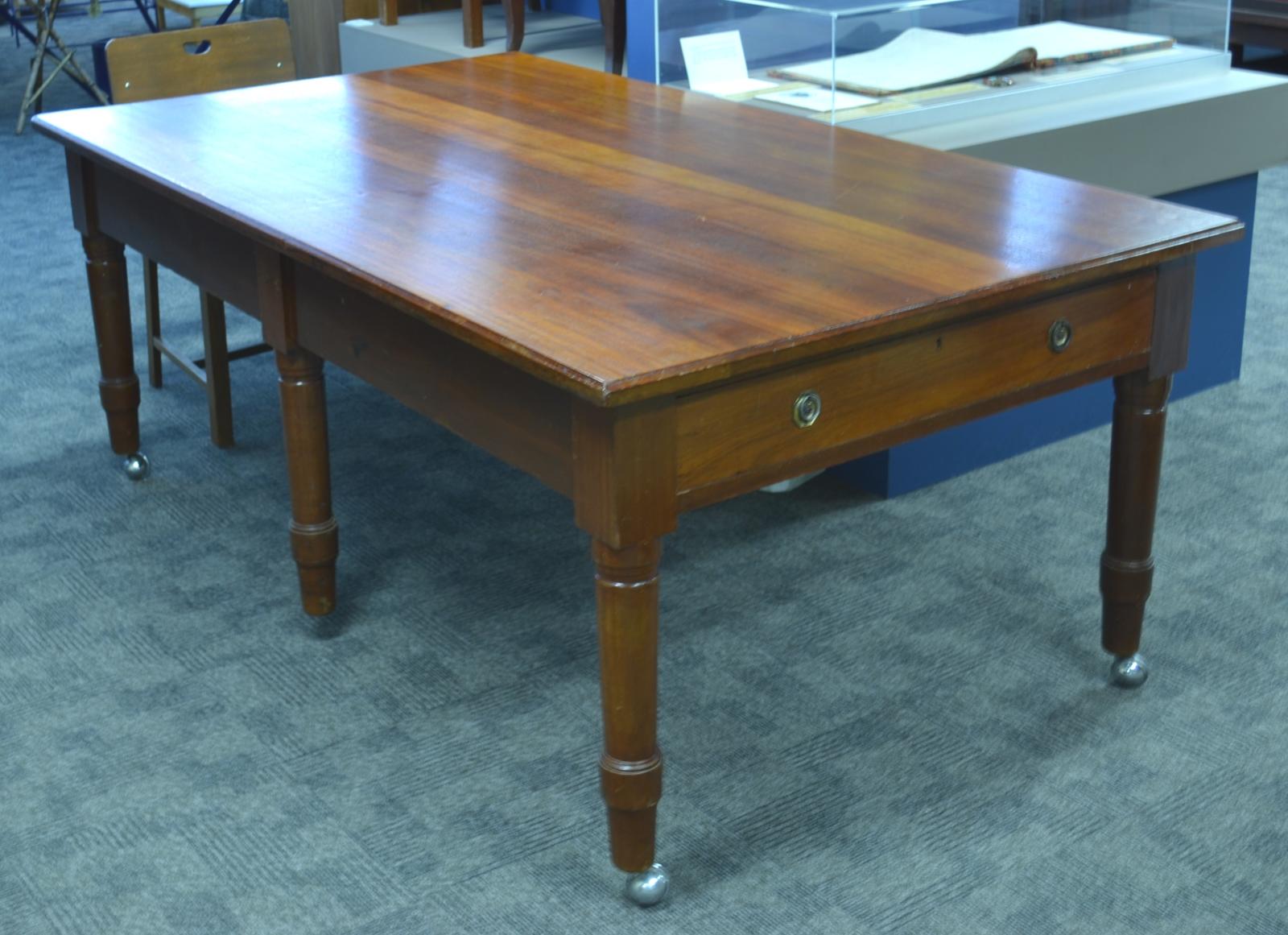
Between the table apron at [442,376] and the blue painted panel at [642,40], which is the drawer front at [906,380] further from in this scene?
the blue painted panel at [642,40]

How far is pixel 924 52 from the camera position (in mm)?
2869

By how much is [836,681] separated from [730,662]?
0.54 ft

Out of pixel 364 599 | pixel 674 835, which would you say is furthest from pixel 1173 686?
pixel 364 599

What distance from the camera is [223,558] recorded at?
9.11 ft

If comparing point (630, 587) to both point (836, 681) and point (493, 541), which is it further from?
point (493, 541)

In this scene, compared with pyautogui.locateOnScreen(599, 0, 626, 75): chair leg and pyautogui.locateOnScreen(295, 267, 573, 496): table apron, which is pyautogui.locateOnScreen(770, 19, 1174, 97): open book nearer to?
pyautogui.locateOnScreen(295, 267, 573, 496): table apron

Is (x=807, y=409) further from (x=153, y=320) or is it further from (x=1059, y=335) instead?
(x=153, y=320)

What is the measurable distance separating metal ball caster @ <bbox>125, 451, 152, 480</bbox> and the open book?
1.42 metres

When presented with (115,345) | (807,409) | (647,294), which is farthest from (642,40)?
(807,409)

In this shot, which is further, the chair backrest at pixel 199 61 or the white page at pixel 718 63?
the chair backrest at pixel 199 61

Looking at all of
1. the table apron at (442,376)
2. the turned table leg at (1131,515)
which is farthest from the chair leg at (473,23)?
the turned table leg at (1131,515)

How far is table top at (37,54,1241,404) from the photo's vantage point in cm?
167

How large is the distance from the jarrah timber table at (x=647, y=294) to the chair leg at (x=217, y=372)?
438 millimetres

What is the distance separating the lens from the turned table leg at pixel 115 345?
115 inches
